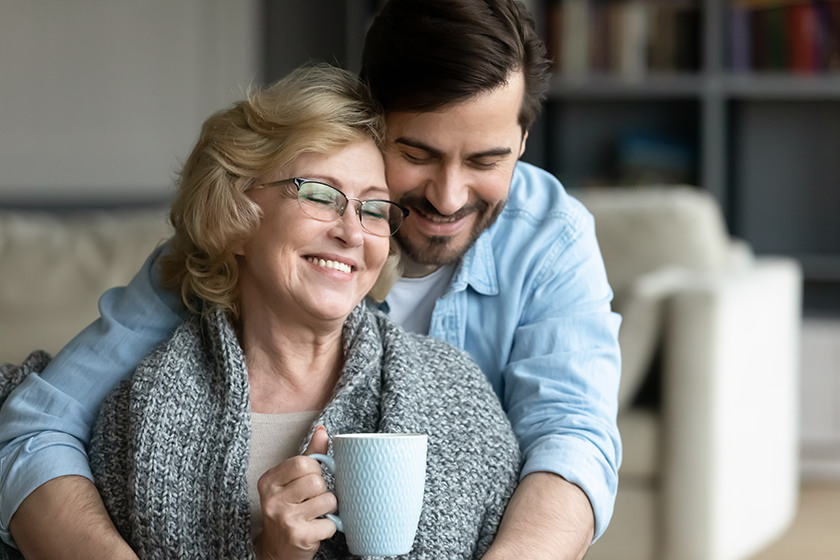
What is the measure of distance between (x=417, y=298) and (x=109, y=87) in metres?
2.41

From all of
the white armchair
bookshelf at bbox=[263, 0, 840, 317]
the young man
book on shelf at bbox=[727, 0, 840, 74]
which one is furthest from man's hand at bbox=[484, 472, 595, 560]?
book on shelf at bbox=[727, 0, 840, 74]

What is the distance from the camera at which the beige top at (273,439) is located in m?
1.18

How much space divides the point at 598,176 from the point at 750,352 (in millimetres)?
1752

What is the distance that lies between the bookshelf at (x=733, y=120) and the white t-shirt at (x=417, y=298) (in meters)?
2.40

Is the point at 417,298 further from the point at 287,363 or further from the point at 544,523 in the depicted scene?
the point at 544,523

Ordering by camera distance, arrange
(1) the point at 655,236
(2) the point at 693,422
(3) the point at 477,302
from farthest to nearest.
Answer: (1) the point at 655,236
(2) the point at 693,422
(3) the point at 477,302

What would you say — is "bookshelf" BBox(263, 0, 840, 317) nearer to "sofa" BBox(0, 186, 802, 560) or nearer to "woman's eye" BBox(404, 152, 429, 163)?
"sofa" BBox(0, 186, 802, 560)

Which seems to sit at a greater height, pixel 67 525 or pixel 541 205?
pixel 541 205

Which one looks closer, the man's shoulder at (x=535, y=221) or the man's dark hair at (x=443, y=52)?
the man's dark hair at (x=443, y=52)

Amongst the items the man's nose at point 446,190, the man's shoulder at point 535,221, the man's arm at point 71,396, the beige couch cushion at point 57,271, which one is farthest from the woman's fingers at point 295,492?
the beige couch cushion at point 57,271

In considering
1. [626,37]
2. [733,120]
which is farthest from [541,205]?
[733,120]

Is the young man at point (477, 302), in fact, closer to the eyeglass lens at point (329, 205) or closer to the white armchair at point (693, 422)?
the eyeglass lens at point (329, 205)

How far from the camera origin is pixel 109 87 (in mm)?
3463

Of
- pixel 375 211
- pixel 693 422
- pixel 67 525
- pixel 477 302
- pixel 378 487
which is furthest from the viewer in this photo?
pixel 693 422
